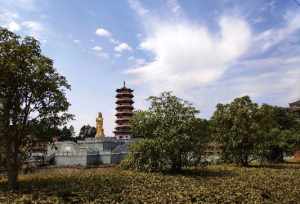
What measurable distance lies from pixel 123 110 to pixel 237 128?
105 ft

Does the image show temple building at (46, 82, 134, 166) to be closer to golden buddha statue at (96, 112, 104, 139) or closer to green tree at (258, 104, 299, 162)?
golden buddha statue at (96, 112, 104, 139)

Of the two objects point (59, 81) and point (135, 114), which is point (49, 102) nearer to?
point (59, 81)

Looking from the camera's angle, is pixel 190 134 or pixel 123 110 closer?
pixel 190 134

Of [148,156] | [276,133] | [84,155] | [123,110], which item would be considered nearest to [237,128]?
[276,133]

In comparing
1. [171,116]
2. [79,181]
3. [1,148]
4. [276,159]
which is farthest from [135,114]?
[276,159]

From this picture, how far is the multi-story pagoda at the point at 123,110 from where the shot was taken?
2237 inches

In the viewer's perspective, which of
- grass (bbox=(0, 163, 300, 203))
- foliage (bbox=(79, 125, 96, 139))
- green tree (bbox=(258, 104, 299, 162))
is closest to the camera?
grass (bbox=(0, 163, 300, 203))

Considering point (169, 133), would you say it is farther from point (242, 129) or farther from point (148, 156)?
point (242, 129)

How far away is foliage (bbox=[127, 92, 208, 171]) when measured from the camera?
21.6 meters

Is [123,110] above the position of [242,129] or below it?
above

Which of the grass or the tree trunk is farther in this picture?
the tree trunk

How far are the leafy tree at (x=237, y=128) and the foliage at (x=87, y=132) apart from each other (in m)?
46.0

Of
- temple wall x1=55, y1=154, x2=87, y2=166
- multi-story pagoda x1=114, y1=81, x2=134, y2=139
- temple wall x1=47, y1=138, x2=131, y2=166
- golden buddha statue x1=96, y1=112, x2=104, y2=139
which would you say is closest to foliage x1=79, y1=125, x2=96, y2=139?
multi-story pagoda x1=114, y1=81, x2=134, y2=139

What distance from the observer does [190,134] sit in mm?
22547
